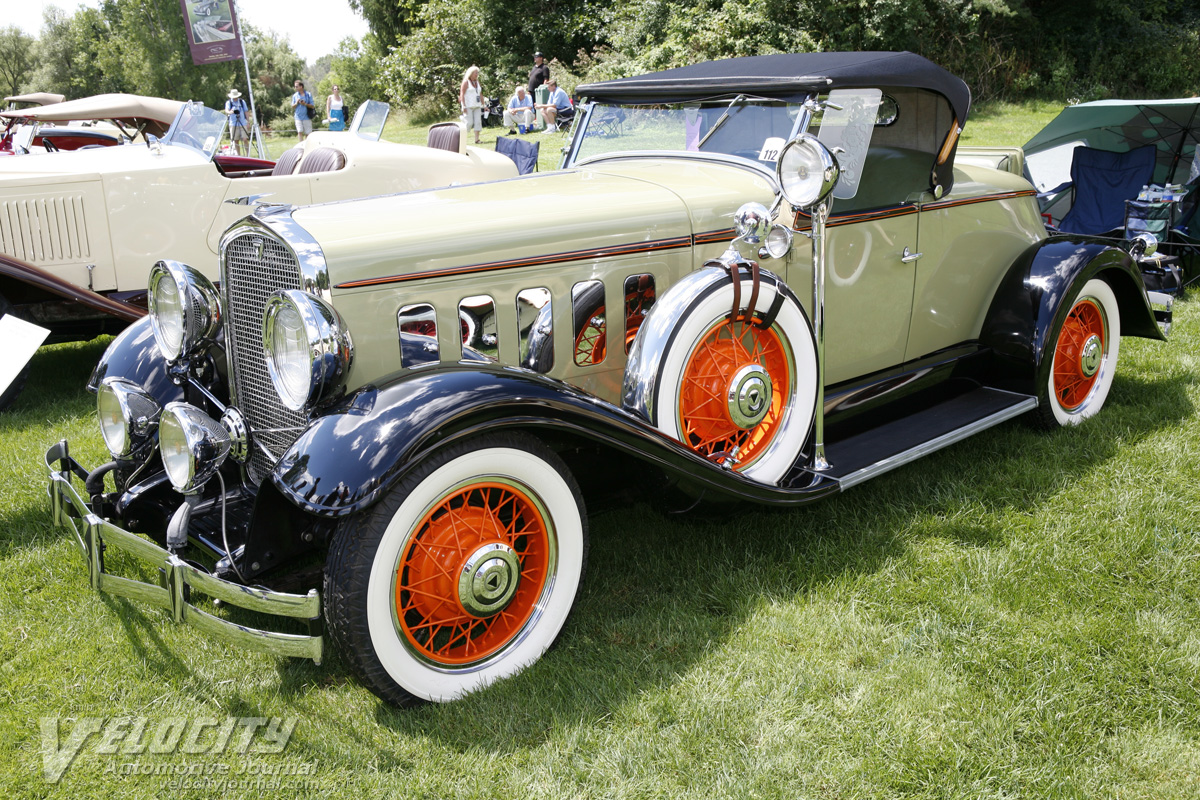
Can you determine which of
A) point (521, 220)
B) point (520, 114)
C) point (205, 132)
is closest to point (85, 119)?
point (205, 132)

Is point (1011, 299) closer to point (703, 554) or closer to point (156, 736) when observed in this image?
point (703, 554)

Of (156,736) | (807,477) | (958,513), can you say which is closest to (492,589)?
(156,736)

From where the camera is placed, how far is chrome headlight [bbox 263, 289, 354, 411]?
99.1 inches

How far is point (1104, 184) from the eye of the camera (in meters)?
8.03

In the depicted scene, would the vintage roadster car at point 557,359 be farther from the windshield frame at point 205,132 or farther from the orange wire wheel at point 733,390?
the windshield frame at point 205,132

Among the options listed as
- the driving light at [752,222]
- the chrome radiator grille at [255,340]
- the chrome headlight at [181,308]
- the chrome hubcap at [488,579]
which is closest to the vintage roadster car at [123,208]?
the chrome headlight at [181,308]

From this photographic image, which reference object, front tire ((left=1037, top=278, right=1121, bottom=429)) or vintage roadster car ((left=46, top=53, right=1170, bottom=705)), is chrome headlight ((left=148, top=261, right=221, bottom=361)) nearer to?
vintage roadster car ((left=46, top=53, right=1170, bottom=705))

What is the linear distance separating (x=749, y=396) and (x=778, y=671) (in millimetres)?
968

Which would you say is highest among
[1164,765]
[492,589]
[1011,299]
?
[1011,299]

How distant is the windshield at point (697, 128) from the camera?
3.60 metres

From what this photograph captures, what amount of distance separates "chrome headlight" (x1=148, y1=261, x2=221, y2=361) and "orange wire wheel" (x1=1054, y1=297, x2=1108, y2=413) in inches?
153

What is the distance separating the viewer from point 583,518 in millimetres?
2719

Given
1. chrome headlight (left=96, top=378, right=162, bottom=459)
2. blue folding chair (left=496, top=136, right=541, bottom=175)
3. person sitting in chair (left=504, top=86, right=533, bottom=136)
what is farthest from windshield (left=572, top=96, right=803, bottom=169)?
person sitting in chair (left=504, top=86, right=533, bottom=136)

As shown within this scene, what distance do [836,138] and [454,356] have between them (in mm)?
1842
